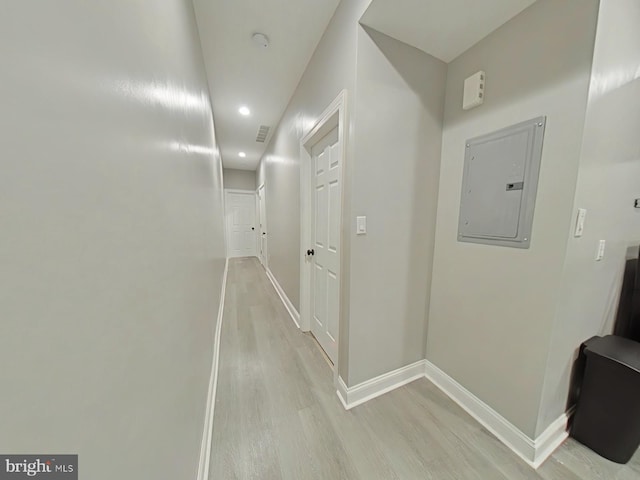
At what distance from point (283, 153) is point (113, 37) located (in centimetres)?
264

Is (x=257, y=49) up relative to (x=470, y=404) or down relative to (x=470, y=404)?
up

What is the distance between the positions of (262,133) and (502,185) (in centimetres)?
340

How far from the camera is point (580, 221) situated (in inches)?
42.2

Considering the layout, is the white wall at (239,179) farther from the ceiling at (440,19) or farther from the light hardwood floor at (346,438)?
the ceiling at (440,19)

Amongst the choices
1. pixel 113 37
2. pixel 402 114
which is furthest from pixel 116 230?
pixel 402 114

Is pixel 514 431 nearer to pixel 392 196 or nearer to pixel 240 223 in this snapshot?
pixel 392 196

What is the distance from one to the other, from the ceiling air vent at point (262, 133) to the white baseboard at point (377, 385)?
347cm

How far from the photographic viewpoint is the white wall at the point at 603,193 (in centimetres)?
102

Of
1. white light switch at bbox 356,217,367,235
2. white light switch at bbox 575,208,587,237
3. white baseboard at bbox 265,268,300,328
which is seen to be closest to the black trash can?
white light switch at bbox 575,208,587,237

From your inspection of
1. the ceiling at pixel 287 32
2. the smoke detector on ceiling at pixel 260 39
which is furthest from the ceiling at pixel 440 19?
the smoke detector on ceiling at pixel 260 39

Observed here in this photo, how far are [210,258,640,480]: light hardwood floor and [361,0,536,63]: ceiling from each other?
2411 mm

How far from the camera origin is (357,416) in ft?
4.64

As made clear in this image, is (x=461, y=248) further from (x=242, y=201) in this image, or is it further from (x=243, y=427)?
(x=242, y=201)

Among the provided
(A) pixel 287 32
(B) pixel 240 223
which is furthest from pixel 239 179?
(A) pixel 287 32
